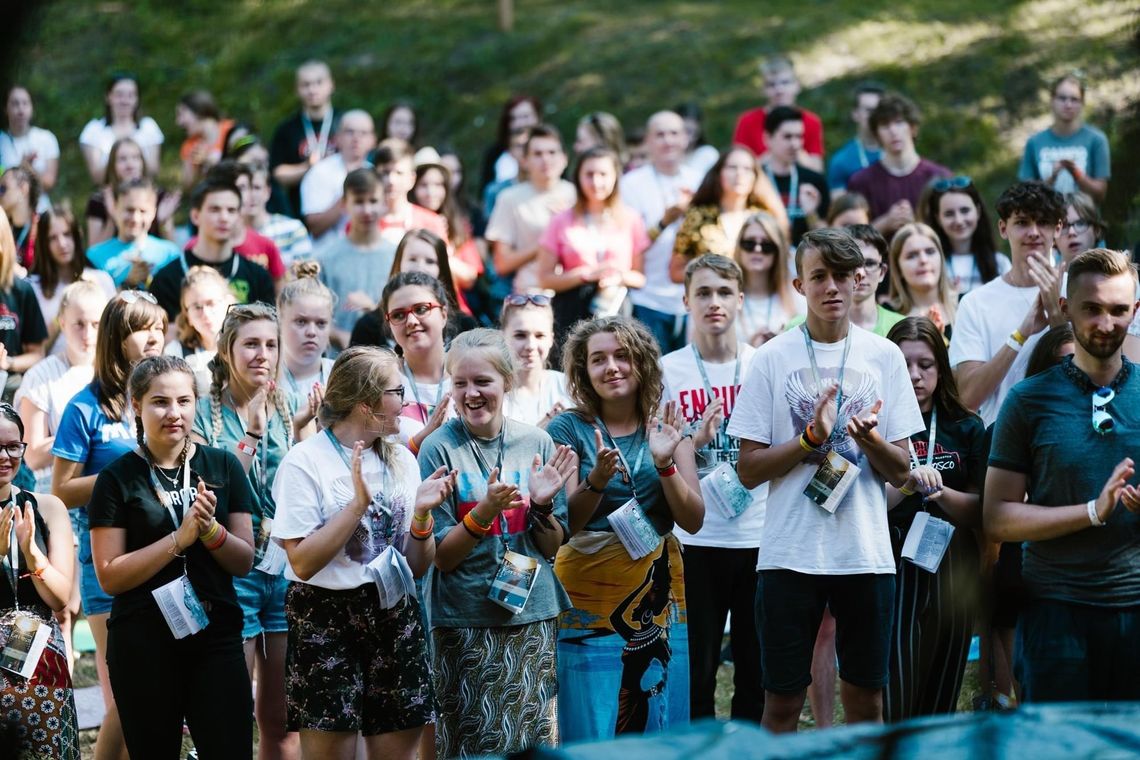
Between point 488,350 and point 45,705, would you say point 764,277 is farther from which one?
point 45,705

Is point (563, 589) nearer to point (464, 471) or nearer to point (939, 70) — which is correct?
point (464, 471)

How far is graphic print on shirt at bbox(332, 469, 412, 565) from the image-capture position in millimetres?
4637

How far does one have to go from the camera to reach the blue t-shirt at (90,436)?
557 centimetres

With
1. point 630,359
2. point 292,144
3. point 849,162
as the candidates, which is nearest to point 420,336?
point 630,359

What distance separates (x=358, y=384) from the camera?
4711 mm

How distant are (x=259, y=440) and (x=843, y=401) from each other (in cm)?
214

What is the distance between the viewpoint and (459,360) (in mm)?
4953

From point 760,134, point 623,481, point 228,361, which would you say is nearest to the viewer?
point 623,481

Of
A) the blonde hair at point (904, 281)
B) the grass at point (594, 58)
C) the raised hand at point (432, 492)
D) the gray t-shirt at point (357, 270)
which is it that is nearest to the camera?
the raised hand at point (432, 492)

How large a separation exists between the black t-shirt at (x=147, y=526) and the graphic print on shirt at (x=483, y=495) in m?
0.75

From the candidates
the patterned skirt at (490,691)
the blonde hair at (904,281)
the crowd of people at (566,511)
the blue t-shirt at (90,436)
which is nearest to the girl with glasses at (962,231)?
the blonde hair at (904,281)

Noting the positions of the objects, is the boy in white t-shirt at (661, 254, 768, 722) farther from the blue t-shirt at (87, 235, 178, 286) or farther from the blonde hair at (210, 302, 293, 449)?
the blue t-shirt at (87, 235, 178, 286)

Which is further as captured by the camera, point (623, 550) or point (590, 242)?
point (590, 242)

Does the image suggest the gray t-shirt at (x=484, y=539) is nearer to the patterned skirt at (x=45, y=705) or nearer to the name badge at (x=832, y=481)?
the name badge at (x=832, y=481)
